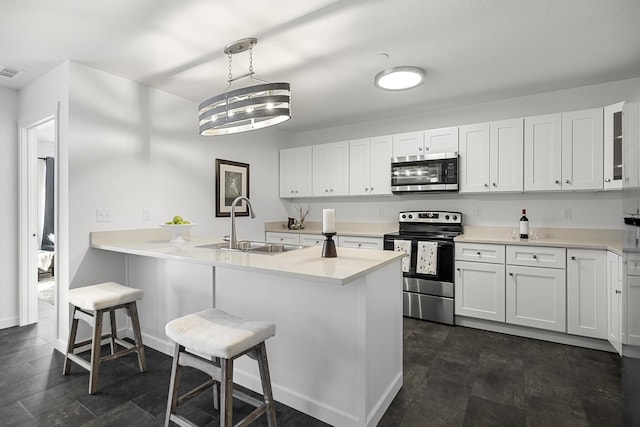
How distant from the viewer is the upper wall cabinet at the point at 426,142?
11.8 feet

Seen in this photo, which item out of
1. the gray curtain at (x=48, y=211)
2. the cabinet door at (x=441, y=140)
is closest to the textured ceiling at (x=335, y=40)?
the cabinet door at (x=441, y=140)

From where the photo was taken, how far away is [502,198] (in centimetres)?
362

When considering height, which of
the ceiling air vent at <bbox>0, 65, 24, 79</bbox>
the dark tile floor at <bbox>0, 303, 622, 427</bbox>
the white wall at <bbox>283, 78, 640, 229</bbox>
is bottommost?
the dark tile floor at <bbox>0, 303, 622, 427</bbox>

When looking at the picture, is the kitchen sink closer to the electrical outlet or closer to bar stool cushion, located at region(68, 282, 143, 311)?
bar stool cushion, located at region(68, 282, 143, 311)

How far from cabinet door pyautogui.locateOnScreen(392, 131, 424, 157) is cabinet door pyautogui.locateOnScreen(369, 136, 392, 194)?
9 centimetres

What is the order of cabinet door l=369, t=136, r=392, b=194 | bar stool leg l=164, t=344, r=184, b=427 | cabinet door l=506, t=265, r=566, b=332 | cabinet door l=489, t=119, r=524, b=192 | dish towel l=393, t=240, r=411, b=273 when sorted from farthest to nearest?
1. cabinet door l=369, t=136, r=392, b=194
2. dish towel l=393, t=240, r=411, b=273
3. cabinet door l=489, t=119, r=524, b=192
4. cabinet door l=506, t=265, r=566, b=332
5. bar stool leg l=164, t=344, r=184, b=427

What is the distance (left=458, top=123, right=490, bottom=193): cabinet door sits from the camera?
11.3 feet

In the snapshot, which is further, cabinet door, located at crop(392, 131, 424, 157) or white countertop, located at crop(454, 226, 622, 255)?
cabinet door, located at crop(392, 131, 424, 157)

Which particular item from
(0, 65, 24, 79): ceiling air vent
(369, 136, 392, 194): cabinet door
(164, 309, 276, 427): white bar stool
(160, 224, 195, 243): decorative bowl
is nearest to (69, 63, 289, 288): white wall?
(160, 224, 195, 243): decorative bowl

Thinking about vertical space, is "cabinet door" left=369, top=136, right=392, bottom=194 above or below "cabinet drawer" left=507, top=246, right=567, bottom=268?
above

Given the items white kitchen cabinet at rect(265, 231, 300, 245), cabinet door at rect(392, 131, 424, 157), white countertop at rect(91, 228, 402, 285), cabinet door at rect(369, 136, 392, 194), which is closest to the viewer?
white countertop at rect(91, 228, 402, 285)

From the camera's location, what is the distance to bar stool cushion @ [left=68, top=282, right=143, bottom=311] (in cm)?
216

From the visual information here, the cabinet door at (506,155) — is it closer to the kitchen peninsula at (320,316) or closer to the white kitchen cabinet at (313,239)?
the kitchen peninsula at (320,316)

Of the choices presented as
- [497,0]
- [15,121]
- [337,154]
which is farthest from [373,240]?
[15,121]
